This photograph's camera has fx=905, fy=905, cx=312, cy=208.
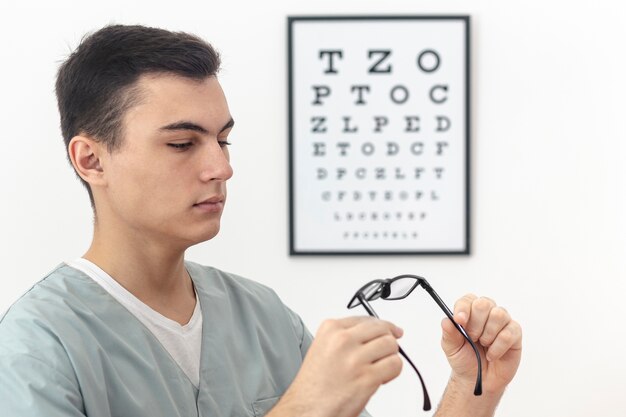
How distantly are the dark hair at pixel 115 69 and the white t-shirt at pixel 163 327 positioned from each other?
0.64ft

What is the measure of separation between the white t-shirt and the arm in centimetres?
40

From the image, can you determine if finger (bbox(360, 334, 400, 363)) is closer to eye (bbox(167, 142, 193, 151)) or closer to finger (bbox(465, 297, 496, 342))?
finger (bbox(465, 297, 496, 342))

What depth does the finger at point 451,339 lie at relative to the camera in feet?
4.78

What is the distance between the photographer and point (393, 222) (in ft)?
7.48

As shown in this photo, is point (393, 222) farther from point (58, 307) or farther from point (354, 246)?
point (58, 307)

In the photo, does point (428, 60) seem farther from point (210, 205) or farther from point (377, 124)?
point (210, 205)

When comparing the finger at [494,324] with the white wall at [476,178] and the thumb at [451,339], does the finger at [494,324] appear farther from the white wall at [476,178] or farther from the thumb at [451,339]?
the white wall at [476,178]

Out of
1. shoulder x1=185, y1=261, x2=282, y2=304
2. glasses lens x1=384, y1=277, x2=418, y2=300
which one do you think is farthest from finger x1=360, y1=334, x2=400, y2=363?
shoulder x1=185, y1=261, x2=282, y2=304

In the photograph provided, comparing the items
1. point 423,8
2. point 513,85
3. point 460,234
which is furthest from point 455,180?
point 423,8

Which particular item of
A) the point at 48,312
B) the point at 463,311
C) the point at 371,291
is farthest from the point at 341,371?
the point at 48,312

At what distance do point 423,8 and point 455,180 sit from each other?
0.44 meters

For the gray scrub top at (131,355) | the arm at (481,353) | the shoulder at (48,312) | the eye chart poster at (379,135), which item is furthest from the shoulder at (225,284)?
the eye chart poster at (379,135)

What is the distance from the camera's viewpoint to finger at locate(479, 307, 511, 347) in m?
1.40

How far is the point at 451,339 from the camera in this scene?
1474 mm
